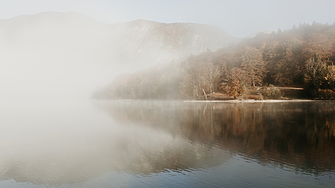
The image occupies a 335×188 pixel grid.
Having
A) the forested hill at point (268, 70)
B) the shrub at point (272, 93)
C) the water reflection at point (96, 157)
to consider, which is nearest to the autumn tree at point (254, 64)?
the forested hill at point (268, 70)

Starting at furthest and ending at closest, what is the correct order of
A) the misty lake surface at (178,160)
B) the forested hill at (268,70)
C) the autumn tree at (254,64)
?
the autumn tree at (254,64) → the forested hill at (268,70) → the misty lake surface at (178,160)

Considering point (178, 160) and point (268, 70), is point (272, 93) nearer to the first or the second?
point (268, 70)

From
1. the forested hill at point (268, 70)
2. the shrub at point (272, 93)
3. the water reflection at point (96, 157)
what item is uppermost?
the forested hill at point (268, 70)

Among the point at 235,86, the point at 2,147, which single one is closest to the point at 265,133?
the point at 2,147

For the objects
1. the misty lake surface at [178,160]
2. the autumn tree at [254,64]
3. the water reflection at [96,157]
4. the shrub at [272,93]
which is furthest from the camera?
the autumn tree at [254,64]

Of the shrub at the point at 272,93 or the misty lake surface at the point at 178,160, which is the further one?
the shrub at the point at 272,93

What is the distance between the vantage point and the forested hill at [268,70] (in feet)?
229

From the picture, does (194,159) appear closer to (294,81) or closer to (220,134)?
(220,134)

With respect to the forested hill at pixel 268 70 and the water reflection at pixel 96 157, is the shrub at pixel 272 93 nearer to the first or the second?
the forested hill at pixel 268 70

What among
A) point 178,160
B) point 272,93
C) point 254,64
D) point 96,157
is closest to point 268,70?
point 254,64

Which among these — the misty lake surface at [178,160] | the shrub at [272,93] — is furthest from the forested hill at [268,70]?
Answer: the misty lake surface at [178,160]

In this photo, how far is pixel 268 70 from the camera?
9769 centimetres

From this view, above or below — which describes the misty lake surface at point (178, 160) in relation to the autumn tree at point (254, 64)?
below

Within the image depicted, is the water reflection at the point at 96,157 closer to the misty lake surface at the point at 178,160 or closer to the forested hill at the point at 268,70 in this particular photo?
the misty lake surface at the point at 178,160
